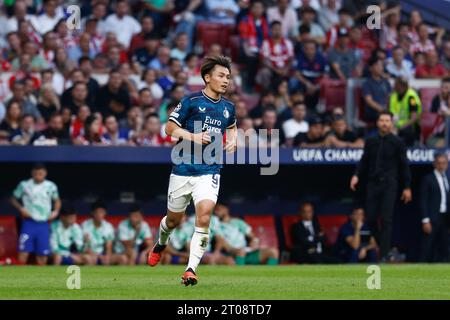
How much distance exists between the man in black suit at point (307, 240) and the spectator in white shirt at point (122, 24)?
4846 millimetres

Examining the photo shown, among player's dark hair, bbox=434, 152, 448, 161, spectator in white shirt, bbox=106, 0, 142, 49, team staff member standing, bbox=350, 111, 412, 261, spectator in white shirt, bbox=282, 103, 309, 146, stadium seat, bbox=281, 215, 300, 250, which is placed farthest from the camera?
spectator in white shirt, bbox=106, 0, 142, 49

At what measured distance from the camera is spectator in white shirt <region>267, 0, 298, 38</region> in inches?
900

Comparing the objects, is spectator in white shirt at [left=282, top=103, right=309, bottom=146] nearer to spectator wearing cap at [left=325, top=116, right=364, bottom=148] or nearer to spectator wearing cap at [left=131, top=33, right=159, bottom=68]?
spectator wearing cap at [left=325, top=116, right=364, bottom=148]

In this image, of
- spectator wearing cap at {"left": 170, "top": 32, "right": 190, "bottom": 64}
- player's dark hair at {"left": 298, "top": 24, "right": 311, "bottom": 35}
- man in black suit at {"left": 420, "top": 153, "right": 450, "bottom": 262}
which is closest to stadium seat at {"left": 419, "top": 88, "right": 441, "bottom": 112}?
man in black suit at {"left": 420, "top": 153, "right": 450, "bottom": 262}

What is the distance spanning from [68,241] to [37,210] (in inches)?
30.5

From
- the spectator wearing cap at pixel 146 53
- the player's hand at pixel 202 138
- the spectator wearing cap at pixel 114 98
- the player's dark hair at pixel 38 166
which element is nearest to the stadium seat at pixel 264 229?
the spectator wearing cap at pixel 114 98

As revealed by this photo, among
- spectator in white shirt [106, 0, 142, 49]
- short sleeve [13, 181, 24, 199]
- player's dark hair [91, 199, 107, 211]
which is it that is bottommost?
player's dark hair [91, 199, 107, 211]

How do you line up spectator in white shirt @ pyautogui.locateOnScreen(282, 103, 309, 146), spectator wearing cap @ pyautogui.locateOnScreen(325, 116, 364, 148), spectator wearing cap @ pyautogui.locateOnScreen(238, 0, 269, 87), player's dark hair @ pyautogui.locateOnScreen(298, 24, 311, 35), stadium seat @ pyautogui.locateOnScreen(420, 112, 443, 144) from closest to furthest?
spectator wearing cap @ pyautogui.locateOnScreen(325, 116, 364, 148) < spectator in white shirt @ pyautogui.locateOnScreen(282, 103, 309, 146) < stadium seat @ pyautogui.locateOnScreen(420, 112, 443, 144) < spectator wearing cap @ pyautogui.locateOnScreen(238, 0, 269, 87) < player's dark hair @ pyautogui.locateOnScreen(298, 24, 311, 35)

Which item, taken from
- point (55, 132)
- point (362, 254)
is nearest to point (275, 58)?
point (362, 254)

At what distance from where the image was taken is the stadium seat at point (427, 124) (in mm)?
20766

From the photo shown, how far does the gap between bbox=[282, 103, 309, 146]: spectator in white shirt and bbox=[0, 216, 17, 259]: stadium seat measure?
4932 millimetres

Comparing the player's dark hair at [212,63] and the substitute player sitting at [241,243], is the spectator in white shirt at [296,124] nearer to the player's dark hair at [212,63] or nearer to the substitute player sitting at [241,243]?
the substitute player sitting at [241,243]

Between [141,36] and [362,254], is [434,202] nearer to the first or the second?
[362,254]
